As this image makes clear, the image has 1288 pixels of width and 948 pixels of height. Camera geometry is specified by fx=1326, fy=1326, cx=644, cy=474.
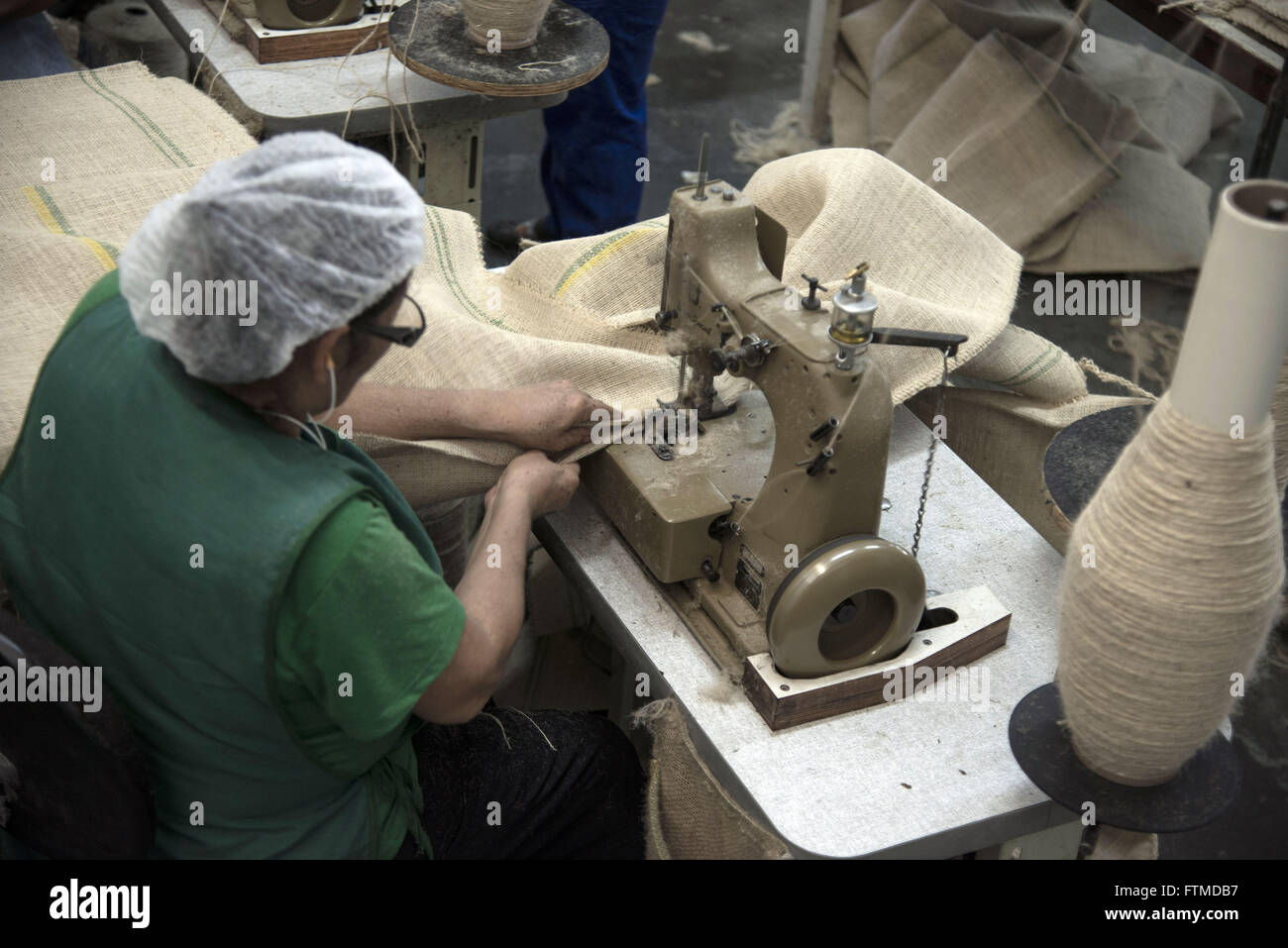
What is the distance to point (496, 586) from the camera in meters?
1.59

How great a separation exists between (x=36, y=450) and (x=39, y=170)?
1175mm

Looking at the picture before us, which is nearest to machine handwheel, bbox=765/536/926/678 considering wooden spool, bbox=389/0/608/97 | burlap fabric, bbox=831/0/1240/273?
wooden spool, bbox=389/0/608/97

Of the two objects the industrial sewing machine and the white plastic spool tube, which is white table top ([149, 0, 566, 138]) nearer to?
the industrial sewing machine

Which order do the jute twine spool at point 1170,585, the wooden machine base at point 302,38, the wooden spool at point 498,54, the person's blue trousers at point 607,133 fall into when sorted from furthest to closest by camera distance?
the person's blue trousers at point 607,133 → the wooden machine base at point 302,38 → the wooden spool at point 498,54 → the jute twine spool at point 1170,585

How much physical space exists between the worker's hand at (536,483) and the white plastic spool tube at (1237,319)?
2.77 feet

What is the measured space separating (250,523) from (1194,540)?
2.98 ft

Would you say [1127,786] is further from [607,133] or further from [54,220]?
[607,133]

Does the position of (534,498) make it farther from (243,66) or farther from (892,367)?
(243,66)

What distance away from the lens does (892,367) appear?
2.09 meters

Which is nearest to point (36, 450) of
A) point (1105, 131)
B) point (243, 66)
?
point (243, 66)

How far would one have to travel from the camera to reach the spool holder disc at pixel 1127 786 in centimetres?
148

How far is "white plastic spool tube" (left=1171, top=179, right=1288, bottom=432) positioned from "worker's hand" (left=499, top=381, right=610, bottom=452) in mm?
846

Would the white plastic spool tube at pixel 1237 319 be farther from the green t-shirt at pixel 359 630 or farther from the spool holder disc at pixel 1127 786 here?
the green t-shirt at pixel 359 630

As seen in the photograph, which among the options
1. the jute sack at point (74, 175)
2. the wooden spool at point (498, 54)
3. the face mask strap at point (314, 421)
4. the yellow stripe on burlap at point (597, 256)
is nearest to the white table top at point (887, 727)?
the yellow stripe on burlap at point (597, 256)
